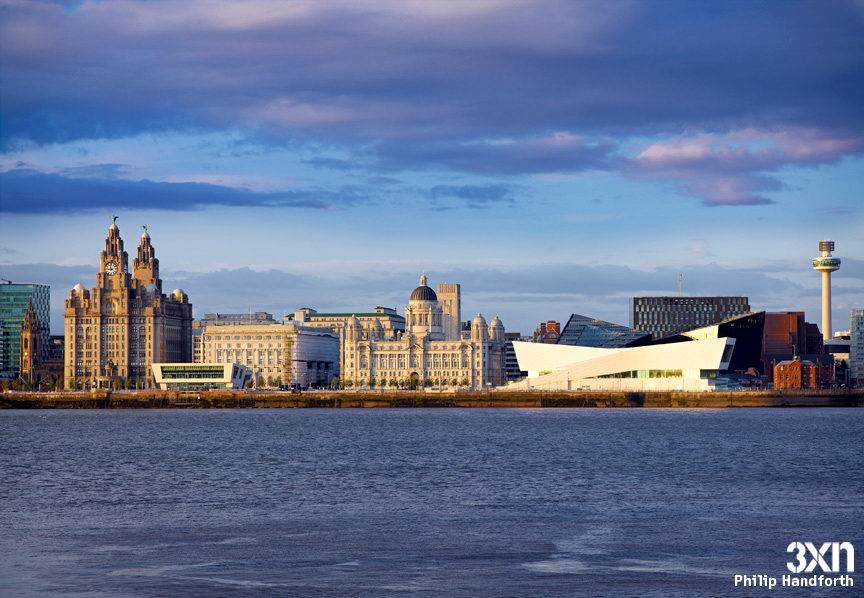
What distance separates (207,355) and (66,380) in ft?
63.0

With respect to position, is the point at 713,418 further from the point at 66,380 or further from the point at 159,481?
the point at 66,380

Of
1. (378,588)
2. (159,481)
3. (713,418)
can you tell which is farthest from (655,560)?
(713,418)

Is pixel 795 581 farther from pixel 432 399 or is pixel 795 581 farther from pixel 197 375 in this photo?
pixel 197 375

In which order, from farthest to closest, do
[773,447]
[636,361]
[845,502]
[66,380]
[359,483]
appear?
[66,380] < [636,361] < [773,447] < [359,483] < [845,502]

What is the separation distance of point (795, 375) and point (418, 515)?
140 m

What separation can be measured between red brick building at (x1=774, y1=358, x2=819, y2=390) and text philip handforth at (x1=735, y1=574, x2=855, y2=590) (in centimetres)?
14517

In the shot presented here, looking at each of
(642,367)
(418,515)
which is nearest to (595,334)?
(642,367)

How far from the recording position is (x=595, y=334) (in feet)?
587

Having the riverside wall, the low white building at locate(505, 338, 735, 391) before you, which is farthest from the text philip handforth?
the low white building at locate(505, 338, 735, 391)

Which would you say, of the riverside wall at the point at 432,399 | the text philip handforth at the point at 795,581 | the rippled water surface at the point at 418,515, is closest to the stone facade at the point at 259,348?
the riverside wall at the point at 432,399

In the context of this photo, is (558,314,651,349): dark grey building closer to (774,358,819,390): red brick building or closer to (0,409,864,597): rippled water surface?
(774,358,819,390): red brick building

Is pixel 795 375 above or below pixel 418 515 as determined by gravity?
above

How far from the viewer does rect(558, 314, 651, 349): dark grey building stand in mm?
176500

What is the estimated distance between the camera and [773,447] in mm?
61188
